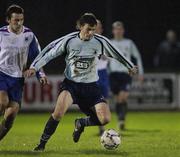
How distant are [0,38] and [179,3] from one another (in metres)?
11.8

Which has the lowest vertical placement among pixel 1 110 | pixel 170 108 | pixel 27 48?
pixel 170 108

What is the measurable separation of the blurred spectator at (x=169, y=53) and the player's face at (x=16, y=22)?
11.7 m

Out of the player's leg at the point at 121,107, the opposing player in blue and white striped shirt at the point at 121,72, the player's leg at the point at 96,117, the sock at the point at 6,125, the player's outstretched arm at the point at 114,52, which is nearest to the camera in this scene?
the player's leg at the point at 96,117

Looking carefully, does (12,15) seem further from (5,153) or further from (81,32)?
A: (5,153)

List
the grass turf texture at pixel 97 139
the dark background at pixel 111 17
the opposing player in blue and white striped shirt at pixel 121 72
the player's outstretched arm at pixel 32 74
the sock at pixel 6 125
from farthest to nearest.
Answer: the dark background at pixel 111 17 < the opposing player in blue and white striped shirt at pixel 121 72 < the sock at pixel 6 125 < the grass turf texture at pixel 97 139 < the player's outstretched arm at pixel 32 74

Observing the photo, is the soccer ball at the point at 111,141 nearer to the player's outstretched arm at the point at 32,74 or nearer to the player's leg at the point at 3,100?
the player's outstretched arm at the point at 32,74

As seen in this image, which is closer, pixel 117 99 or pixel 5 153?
pixel 5 153

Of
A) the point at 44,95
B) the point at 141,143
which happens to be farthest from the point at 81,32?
the point at 44,95

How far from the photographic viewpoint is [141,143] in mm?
13547

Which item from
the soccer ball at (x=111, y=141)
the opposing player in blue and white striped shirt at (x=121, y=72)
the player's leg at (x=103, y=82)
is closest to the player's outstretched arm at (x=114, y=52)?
the soccer ball at (x=111, y=141)

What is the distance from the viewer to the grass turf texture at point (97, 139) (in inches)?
468

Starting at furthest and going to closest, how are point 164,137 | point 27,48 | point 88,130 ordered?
1. point 88,130
2. point 164,137
3. point 27,48

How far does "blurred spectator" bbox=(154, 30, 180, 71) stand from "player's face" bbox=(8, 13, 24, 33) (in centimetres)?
1174

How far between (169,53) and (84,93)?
12.2m
